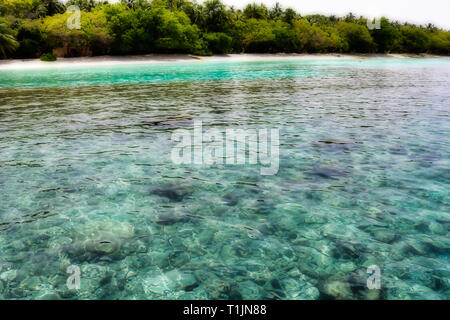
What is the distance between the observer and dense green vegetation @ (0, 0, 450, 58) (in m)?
68.1

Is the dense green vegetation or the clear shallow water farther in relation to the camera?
the dense green vegetation

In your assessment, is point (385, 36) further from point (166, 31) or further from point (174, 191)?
point (174, 191)

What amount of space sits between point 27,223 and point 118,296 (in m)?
2.74

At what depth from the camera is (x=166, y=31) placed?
76938 mm

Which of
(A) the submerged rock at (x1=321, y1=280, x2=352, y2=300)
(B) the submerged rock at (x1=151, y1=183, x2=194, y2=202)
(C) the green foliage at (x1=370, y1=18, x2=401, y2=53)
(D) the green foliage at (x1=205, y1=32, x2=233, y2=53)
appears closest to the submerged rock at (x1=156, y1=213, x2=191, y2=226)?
(B) the submerged rock at (x1=151, y1=183, x2=194, y2=202)

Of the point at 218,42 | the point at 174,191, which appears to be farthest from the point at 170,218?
the point at 218,42

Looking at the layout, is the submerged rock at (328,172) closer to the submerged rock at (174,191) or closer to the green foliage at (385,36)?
the submerged rock at (174,191)

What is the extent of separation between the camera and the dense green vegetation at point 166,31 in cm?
6811

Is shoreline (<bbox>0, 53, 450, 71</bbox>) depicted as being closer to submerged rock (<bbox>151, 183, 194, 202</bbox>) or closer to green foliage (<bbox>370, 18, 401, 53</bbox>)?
green foliage (<bbox>370, 18, 401, 53</bbox>)

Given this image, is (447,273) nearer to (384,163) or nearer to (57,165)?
(384,163)

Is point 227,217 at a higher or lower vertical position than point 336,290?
higher

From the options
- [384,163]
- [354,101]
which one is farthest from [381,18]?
[384,163]
